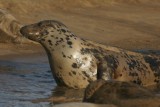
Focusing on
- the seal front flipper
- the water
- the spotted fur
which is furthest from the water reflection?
the seal front flipper

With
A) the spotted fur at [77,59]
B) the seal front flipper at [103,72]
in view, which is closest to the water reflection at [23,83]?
the spotted fur at [77,59]

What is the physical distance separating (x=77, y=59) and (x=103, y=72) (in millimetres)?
403

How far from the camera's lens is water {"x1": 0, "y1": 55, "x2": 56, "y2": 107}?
8.26 m

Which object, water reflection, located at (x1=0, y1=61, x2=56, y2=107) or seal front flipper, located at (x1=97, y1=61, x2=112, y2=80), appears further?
seal front flipper, located at (x1=97, y1=61, x2=112, y2=80)

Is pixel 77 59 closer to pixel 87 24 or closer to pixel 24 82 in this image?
pixel 24 82

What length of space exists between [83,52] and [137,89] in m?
2.48

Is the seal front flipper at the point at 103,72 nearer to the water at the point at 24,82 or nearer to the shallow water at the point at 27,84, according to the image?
the shallow water at the point at 27,84

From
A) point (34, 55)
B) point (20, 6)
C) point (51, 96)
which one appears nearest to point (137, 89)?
point (51, 96)

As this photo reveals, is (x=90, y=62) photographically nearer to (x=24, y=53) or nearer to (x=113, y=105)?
(x=113, y=105)

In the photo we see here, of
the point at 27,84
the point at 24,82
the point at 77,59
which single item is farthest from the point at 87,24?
the point at 77,59

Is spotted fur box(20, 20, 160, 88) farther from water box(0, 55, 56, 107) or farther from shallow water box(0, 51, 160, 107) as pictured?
water box(0, 55, 56, 107)

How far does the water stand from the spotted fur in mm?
385

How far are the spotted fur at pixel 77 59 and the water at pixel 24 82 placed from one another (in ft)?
1.26

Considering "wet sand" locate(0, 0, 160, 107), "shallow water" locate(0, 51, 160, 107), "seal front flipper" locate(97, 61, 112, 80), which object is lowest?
"shallow water" locate(0, 51, 160, 107)
